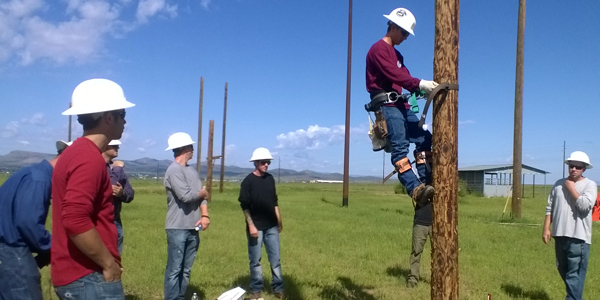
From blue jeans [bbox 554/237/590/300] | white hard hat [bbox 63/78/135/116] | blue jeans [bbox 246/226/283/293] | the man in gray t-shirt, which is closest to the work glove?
white hard hat [bbox 63/78/135/116]

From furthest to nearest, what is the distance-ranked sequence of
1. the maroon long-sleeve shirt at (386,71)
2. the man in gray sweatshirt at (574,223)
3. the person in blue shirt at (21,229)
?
the man in gray sweatshirt at (574,223) < the maroon long-sleeve shirt at (386,71) < the person in blue shirt at (21,229)

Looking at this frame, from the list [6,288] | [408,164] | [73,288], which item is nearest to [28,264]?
[6,288]

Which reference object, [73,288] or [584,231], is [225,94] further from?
[73,288]

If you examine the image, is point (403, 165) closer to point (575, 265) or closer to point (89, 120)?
point (89, 120)

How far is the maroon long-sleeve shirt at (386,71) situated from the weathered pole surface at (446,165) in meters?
0.29

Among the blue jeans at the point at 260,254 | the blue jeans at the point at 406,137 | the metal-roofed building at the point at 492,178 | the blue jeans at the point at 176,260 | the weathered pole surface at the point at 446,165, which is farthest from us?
the metal-roofed building at the point at 492,178

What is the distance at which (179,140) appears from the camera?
6.35 meters

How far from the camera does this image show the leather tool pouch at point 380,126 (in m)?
4.64

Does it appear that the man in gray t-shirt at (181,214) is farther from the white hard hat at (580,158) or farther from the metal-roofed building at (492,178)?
the metal-roofed building at (492,178)

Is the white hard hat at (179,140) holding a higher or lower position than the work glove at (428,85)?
lower

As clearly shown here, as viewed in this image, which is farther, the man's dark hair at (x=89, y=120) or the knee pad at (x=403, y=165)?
the knee pad at (x=403, y=165)

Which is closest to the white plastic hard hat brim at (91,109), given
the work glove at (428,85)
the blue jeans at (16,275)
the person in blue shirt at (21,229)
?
the person in blue shirt at (21,229)

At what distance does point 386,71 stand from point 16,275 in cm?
327

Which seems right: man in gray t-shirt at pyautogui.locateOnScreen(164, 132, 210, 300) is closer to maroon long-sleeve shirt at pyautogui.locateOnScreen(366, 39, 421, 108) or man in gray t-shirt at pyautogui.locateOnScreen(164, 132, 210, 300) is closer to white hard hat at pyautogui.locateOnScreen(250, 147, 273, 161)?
white hard hat at pyautogui.locateOnScreen(250, 147, 273, 161)
